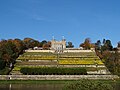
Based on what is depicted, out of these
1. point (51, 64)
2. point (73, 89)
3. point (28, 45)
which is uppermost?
point (28, 45)

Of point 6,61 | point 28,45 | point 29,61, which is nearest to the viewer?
point 6,61

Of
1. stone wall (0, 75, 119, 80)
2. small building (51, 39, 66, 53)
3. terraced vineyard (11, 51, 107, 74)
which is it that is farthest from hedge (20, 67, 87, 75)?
small building (51, 39, 66, 53)

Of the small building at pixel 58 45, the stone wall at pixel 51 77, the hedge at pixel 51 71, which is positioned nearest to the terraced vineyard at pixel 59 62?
the hedge at pixel 51 71

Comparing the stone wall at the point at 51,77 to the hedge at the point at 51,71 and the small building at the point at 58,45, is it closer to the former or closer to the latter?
the hedge at the point at 51,71

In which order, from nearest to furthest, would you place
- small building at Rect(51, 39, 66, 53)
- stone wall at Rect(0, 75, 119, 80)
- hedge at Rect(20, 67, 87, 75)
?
stone wall at Rect(0, 75, 119, 80) → hedge at Rect(20, 67, 87, 75) → small building at Rect(51, 39, 66, 53)

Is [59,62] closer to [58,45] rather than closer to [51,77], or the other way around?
[51,77]

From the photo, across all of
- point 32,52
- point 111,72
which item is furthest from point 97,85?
point 32,52

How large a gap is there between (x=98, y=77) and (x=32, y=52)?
42.6m

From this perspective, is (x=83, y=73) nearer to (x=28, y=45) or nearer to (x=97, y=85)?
(x=97, y=85)

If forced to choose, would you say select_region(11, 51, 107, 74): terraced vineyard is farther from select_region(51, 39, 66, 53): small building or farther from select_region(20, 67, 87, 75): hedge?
select_region(51, 39, 66, 53): small building

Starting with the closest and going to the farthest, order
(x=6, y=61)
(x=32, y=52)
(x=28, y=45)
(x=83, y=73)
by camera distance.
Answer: (x=83, y=73) < (x=6, y=61) < (x=32, y=52) < (x=28, y=45)

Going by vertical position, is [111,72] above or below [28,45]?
below

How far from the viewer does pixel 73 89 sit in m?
20.8

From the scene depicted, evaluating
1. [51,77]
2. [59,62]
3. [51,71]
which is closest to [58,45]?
[59,62]
